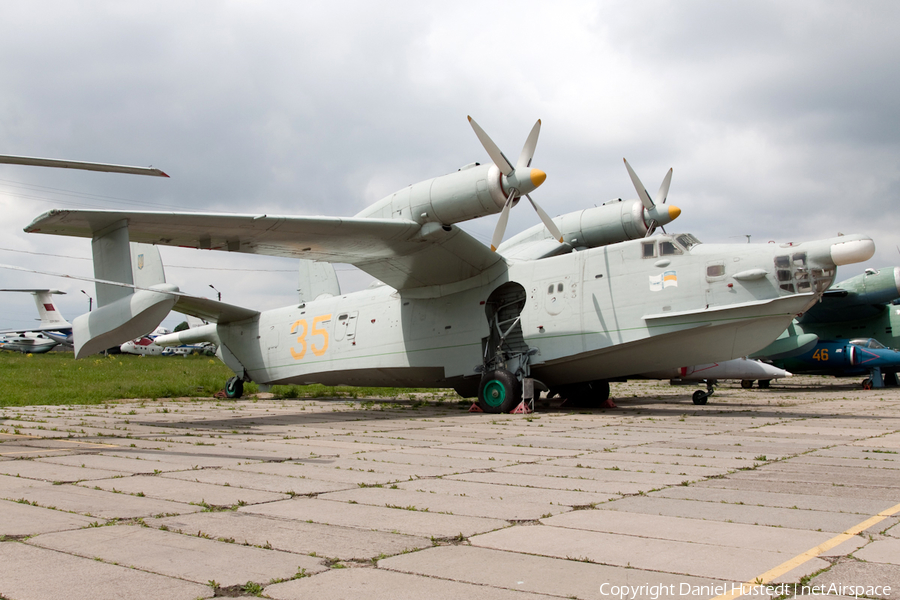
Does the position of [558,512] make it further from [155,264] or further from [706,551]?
[155,264]

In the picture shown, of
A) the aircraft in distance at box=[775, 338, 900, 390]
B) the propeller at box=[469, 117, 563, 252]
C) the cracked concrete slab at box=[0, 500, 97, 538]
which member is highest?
the propeller at box=[469, 117, 563, 252]

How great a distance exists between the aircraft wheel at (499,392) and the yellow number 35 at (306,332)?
5.43 meters

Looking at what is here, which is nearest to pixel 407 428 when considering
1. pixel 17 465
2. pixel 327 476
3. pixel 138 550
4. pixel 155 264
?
pixel 327 476

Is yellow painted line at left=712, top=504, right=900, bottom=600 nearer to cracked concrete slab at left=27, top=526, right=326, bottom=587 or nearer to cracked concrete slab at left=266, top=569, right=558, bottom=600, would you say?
cracked concrete slab at left=266, top=569, right=558, bottom=600

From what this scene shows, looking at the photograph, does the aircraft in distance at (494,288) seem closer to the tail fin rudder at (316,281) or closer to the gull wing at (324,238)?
the gull wing at (324,238)

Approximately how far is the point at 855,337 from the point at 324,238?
25.3m

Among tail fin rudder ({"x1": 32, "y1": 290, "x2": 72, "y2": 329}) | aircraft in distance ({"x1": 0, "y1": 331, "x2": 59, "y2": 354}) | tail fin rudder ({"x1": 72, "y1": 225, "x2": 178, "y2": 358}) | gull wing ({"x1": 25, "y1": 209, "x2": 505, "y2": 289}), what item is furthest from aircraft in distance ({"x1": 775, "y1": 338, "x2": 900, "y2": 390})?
aircraft in distance ({"x1": 0, "y1": 331, "x2": 59, "y2": 354})

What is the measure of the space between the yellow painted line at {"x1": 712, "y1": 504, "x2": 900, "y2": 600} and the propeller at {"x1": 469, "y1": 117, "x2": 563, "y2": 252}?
9387mm

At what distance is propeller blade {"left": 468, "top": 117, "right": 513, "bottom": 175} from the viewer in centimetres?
1337

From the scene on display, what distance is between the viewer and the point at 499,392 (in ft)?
50.8

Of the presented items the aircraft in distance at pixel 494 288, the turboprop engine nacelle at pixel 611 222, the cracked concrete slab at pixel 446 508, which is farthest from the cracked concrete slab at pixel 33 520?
the turboprop engine nacelle at pixel 611 222

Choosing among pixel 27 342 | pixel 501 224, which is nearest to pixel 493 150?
pixel 501 224

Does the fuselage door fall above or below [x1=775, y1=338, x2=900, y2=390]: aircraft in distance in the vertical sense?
above

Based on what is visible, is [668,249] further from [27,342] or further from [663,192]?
[27,342]
